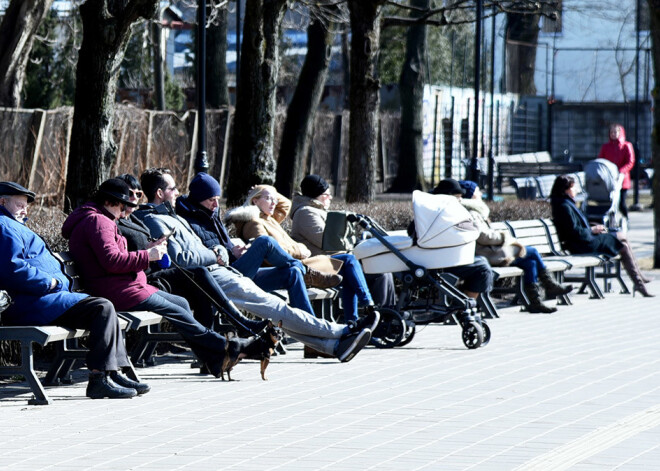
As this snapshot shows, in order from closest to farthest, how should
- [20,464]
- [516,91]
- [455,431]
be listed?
[20,464], [455,431], [516,91]

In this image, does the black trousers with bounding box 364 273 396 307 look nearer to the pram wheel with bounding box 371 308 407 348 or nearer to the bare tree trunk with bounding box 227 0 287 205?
the pram wheel with bounding box 371 308 407 348

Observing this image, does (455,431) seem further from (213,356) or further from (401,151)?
(401,151)

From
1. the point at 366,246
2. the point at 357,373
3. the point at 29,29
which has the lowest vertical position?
the point at 357,373

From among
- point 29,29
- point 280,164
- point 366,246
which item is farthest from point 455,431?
point 280,164

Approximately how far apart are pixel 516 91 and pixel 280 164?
3464cm

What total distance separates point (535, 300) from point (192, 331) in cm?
557

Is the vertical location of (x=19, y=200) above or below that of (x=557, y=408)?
above

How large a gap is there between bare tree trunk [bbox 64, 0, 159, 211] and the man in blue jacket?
370cm

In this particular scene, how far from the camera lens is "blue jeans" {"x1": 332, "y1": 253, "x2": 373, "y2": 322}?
443 inches

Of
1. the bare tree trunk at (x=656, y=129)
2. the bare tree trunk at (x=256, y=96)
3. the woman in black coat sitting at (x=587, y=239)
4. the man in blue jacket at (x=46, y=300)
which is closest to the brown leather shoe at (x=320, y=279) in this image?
the man in blue jacket at (x=46, y=300)

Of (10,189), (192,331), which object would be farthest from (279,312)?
(10,189)

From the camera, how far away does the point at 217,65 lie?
32469mm

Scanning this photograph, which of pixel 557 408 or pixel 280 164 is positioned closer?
pixel 557 408

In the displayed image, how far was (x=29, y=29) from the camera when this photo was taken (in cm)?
1886
